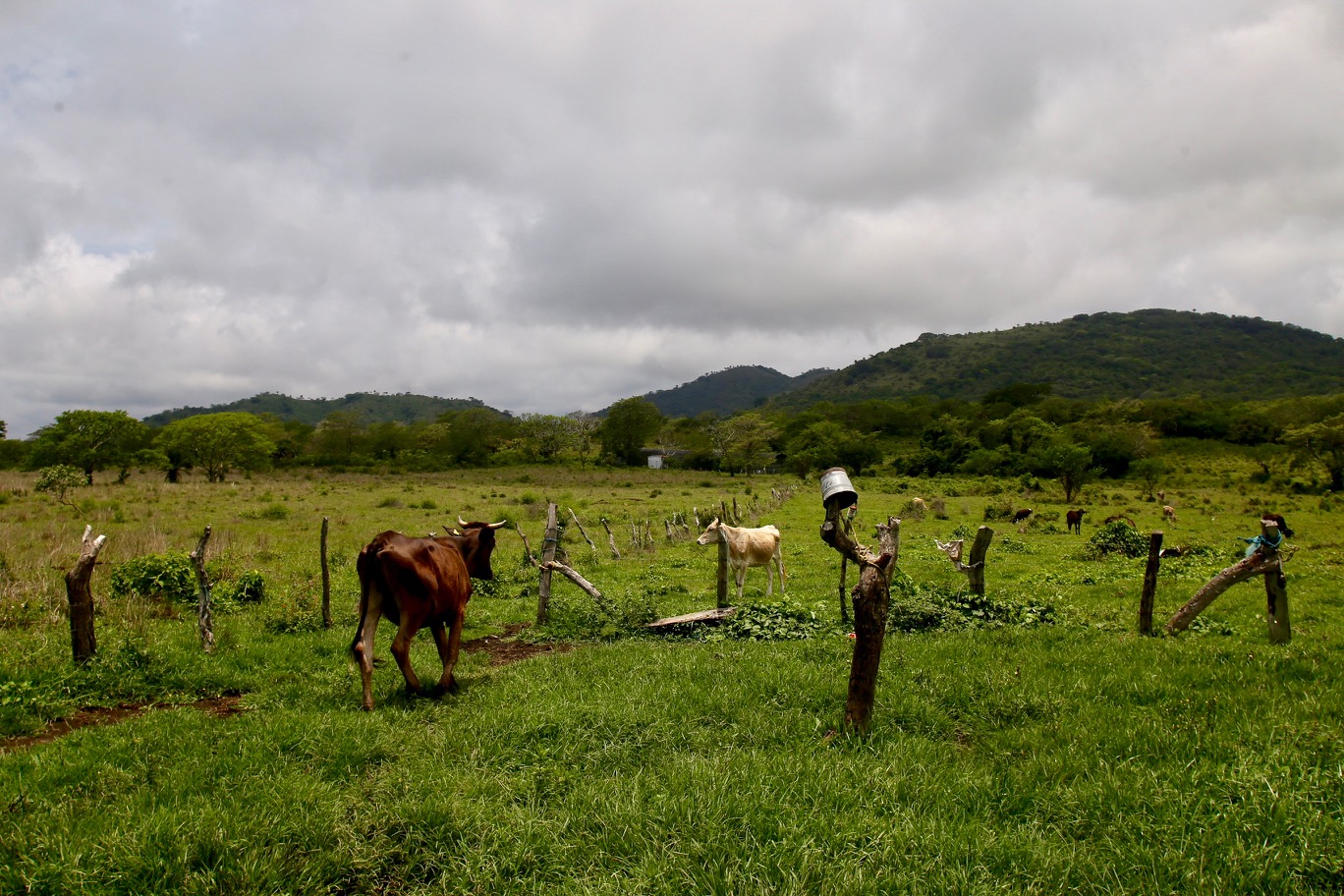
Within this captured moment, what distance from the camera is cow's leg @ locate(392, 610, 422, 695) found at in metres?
7.15

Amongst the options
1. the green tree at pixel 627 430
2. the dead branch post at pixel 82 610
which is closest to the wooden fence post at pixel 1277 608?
the dead branch post at pixel 82 610

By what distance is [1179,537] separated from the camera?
24516 millimetres

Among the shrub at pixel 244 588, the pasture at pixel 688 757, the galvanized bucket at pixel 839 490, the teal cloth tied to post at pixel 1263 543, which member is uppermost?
the galvanized bucket at pixel 839 490

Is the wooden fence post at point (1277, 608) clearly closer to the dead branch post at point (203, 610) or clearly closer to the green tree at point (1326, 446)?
the dead branch post at point (203, 610)

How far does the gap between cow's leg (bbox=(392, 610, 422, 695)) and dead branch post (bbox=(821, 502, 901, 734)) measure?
4.86 metres

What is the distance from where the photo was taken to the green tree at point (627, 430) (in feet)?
313

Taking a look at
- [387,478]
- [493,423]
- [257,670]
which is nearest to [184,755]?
[257,670]

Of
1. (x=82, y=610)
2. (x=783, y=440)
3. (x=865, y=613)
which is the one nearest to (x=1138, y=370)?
(x=783, y=440)

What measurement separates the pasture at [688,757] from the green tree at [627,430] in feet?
273

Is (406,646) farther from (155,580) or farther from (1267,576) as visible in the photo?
(1267,576)

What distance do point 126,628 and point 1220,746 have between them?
13.9 meters

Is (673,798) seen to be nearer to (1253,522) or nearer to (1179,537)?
(1179,537)

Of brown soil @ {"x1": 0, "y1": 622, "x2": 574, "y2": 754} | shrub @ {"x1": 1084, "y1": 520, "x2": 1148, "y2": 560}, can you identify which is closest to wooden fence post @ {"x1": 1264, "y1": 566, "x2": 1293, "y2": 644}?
brown soil @ {"x1": 0, "y1": 622, "x2": 574, "y2": 754}

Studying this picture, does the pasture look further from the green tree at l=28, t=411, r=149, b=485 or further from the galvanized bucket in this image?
the green tree at l=28, t=411, r=149, b=485
